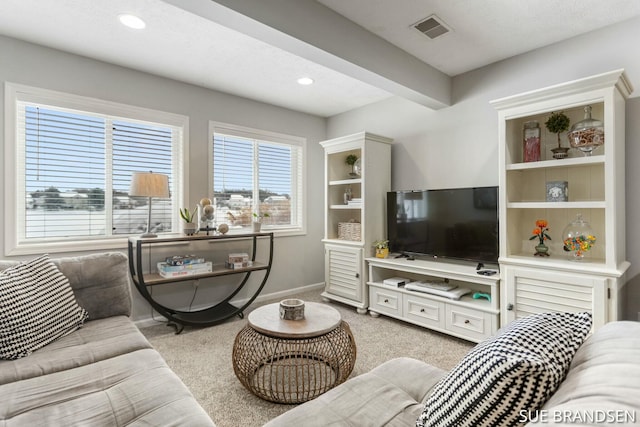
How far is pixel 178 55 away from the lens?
9.24ft

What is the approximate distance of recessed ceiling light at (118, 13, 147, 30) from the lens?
224cm

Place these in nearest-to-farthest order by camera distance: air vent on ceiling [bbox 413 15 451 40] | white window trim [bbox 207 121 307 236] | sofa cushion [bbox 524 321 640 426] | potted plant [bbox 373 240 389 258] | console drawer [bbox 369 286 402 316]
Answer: sofa cushion [bbox 524 321 640 426]
air vent on ceiling [bbox 413 15 451 40]
console drawer [bbox 369 286 402 316]
potted plant [bbox 373 240 389 258]
white window trim [bbox 207 121 307 236]

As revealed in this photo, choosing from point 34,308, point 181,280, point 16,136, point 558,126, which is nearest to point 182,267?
point 181,280

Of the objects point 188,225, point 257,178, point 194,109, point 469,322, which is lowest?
point 469,322

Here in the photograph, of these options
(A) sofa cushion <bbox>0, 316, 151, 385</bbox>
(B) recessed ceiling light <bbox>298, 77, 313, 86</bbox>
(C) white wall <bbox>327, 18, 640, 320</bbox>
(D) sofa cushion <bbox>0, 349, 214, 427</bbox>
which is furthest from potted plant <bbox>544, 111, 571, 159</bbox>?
(A) sofa cushion <bbox>0, 316, 151, 385</bbox>

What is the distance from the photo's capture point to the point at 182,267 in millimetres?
3066

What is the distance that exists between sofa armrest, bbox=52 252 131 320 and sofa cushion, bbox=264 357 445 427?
1.48 m

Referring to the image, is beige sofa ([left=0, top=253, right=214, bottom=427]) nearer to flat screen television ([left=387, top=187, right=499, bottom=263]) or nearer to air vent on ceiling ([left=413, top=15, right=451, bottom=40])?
flat screen television ([left=387, top=187, right=499, bottom=263])

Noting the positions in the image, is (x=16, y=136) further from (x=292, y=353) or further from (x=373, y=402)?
(x=373, y=402)

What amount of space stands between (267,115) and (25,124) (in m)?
2.35

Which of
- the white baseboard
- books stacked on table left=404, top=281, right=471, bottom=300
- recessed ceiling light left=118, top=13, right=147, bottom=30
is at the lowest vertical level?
the white baseboard

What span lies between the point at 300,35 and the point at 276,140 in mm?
2204

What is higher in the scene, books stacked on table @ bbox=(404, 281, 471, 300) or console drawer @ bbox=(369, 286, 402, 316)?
books stacked on table @ bbox=(404, 281, 471, 300)

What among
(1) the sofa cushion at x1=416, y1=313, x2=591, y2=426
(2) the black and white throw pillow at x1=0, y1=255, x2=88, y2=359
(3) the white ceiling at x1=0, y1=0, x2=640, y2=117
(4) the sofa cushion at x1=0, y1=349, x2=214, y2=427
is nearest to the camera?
(1) the sofa cushion at x1=416, y1=313, x2=591, y2=426
